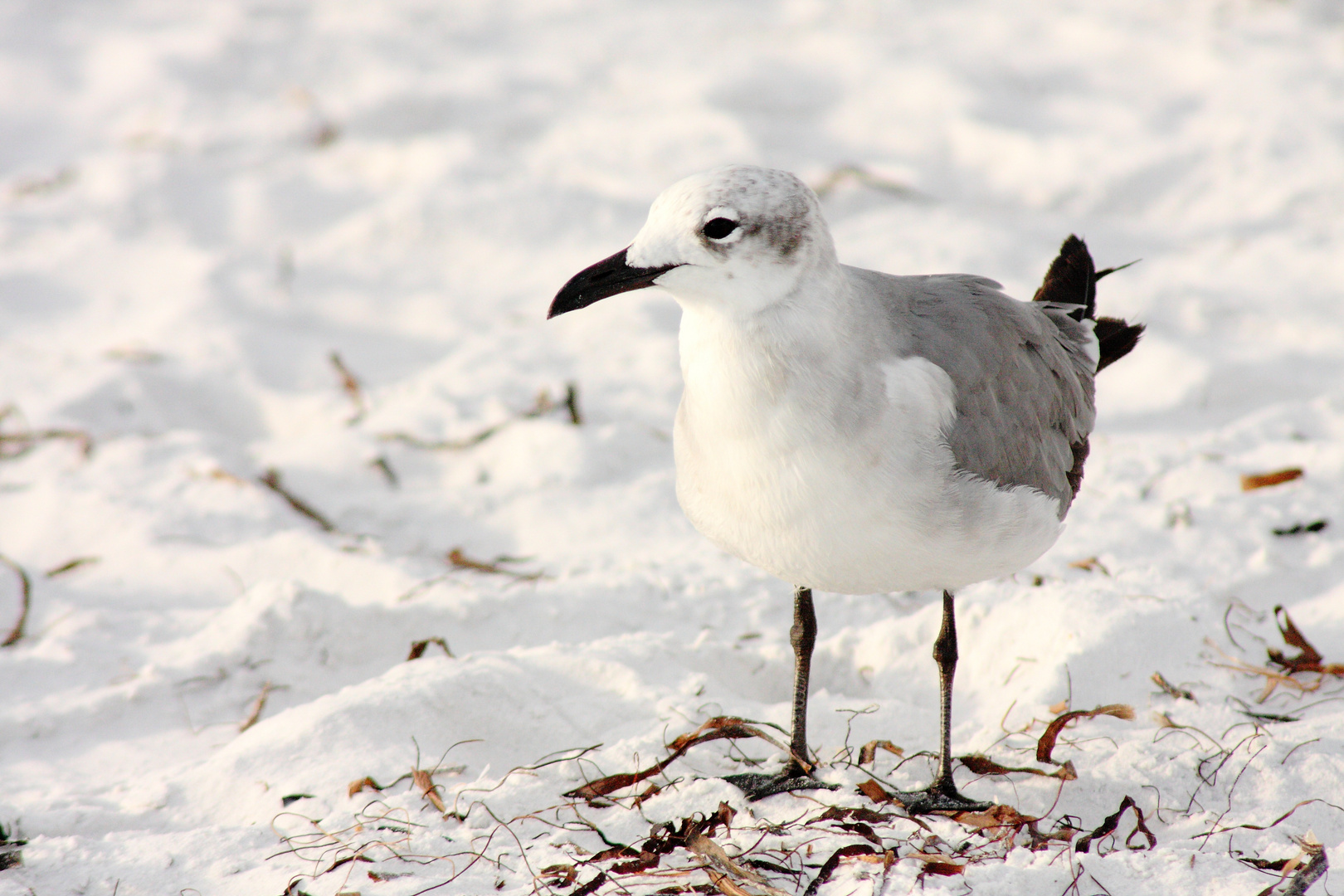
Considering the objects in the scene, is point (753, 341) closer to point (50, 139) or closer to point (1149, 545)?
point (1149, 545)

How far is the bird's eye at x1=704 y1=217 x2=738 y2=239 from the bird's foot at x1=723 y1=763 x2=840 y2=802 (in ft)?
4.22

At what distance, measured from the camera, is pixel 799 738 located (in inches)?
117

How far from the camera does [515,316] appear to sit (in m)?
5.74

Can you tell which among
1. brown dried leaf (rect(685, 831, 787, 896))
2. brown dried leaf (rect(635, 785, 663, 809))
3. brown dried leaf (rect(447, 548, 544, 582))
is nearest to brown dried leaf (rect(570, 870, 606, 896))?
brown dried leaf (rect(685, 831, 787, 896))

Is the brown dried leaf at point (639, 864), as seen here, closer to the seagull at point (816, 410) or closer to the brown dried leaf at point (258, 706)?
the seagull at point (816, 410)

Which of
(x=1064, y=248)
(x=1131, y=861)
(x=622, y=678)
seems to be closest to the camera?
(x=1131, y=861)

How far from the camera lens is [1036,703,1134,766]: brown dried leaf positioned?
2908 millimetres

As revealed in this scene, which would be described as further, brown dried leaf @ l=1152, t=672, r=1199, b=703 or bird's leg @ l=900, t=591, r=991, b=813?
brown dried leaf @ l=1152, t=672, r=1199, b=703

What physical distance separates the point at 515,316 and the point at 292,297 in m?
1.16

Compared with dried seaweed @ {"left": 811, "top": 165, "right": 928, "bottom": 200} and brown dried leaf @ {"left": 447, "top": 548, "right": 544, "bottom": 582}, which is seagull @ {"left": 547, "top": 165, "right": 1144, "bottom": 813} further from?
dried seaweed @ {"left": 811, "top": 165, "right": 928, "bottom": 200}

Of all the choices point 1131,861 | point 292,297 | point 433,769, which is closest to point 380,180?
point 292,297

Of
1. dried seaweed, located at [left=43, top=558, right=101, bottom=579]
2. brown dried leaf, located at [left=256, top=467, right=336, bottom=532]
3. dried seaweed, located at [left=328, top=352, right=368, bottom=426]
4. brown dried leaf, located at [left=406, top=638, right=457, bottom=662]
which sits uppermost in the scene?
brown dried leaf, located at [left=406, top=638, right=457, bottom=662]

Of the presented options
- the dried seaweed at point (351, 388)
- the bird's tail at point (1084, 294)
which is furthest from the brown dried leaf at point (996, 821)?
the dried seaweed at point (351, 388)

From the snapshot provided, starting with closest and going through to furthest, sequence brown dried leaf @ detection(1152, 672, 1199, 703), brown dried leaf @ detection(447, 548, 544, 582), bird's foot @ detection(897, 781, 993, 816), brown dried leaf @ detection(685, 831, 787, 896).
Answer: brown dried leaf @ detection(685, 831, 787, 896), bird's foot @ detection(897, 781, 993, 816), brown dried leaf @ detection(1152, 672, 1199, 703), brown dried leaf @ detection(447, 548, 544, 582)
